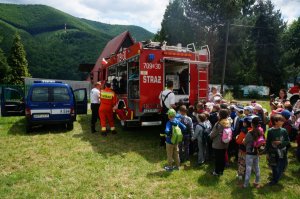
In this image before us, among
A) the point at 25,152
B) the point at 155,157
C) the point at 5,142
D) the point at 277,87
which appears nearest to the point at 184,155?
the point at 155,157

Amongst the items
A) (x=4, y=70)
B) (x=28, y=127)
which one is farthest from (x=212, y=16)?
(x=4, y=70)

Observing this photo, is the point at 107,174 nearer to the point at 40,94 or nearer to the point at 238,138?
the point at 238,138

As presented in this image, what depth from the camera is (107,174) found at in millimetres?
6098

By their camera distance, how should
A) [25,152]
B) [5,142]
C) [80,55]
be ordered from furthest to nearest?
[80,55]
[5,142]
[25,152]

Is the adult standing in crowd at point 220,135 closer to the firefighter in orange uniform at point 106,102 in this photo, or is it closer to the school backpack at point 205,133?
the school backpack at point 205,133

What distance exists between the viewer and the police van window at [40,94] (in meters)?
9.77

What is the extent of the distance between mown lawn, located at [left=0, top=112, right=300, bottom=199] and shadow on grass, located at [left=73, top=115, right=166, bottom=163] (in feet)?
0.09

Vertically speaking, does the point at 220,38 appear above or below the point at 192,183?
above

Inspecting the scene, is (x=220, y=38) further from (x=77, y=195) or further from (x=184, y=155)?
(x=77, y=195)

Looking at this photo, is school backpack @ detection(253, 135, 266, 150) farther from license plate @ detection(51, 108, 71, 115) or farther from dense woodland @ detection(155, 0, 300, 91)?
dense woodland @ detection(155, 0, 300, 91)

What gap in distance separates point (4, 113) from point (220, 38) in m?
28.5

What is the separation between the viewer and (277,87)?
131 feet

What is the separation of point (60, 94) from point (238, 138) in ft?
21.9

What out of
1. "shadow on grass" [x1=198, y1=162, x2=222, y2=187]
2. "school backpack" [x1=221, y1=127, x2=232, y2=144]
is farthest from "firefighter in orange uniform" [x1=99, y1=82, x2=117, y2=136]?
"school backpack" [x1=221, y1=127, x2=232, y2=144]
